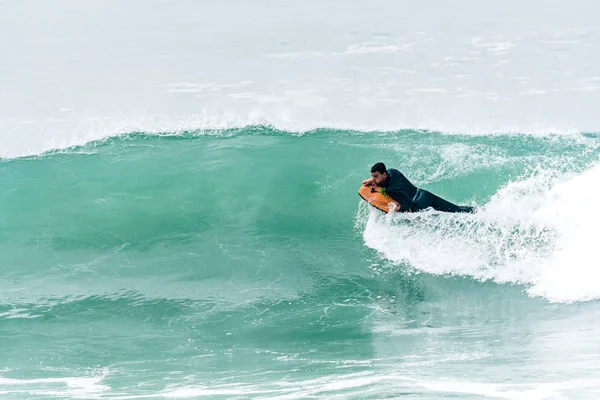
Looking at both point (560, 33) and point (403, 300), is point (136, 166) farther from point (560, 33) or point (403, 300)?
point (560, 33)

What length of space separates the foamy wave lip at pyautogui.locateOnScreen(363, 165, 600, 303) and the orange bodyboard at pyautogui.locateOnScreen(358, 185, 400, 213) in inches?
6.6

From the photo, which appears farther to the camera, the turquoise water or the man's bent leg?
the man's bent leg

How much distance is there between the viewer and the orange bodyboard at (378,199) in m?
9.85

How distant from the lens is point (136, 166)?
12672mm

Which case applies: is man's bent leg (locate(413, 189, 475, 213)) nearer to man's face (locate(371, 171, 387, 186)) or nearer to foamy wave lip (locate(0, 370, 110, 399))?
man's face (locate(371, 171, 387, 186))

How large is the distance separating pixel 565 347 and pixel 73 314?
576 cm

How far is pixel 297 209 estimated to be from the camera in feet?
37.5

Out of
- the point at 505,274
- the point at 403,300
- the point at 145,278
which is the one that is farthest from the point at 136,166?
the point at 505,274

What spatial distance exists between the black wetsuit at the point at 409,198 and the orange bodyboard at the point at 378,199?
0.07m

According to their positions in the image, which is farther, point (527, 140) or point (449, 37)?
point (449, 37)

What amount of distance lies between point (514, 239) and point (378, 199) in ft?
5.84

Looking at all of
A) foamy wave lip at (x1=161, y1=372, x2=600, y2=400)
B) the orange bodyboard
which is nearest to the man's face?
the orange bodyboard

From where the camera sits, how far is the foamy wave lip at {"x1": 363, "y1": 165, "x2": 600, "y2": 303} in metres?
9.01

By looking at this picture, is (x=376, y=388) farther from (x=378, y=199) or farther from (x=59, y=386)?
(x=378, y=199)
